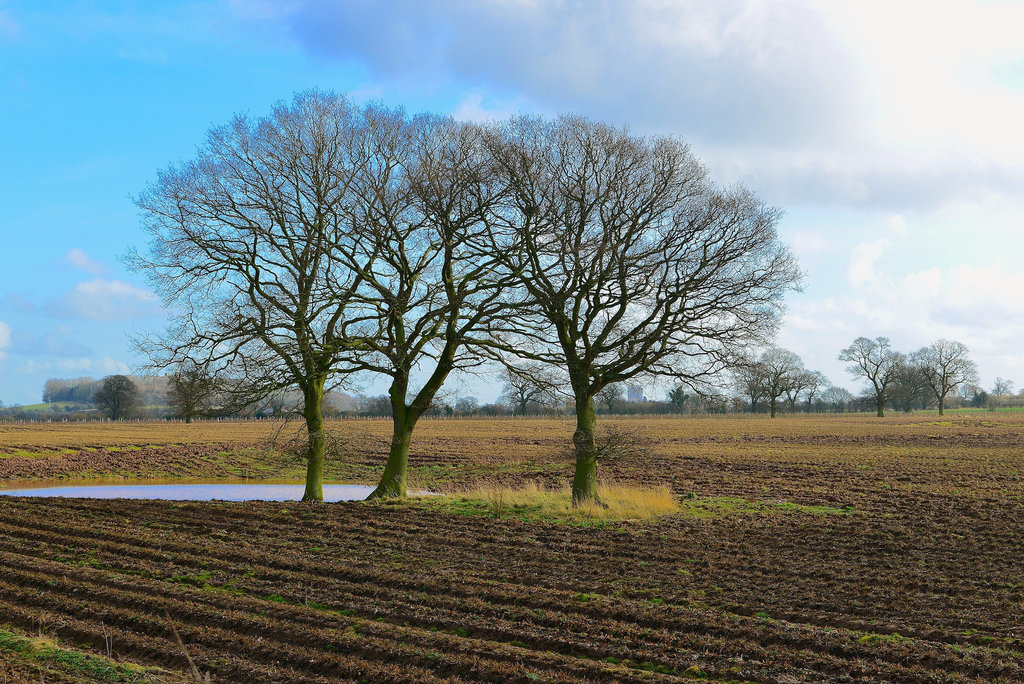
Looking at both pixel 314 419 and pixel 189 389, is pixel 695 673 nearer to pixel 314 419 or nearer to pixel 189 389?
pixel 189 389

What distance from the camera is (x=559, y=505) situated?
853 inches

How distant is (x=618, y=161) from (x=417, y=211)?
19.8ft

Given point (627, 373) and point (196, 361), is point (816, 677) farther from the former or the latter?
point (196, 361)

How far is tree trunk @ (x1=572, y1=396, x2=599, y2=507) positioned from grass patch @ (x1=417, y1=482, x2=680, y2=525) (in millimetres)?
369

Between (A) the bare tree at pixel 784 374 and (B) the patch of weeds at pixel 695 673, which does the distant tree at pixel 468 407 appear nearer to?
(A) the bare tree at pixel 784 374

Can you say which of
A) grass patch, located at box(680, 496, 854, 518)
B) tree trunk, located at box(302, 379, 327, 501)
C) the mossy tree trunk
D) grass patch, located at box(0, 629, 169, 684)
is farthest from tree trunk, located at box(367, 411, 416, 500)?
grass patch, located at box(0, 629, 169, 684)

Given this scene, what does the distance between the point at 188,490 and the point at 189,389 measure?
13.2 metres

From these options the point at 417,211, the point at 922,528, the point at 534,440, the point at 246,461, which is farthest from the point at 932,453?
the point at 246,461

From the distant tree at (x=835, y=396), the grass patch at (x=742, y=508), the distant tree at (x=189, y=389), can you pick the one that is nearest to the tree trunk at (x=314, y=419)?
the distant tree at (x=189, y=389)

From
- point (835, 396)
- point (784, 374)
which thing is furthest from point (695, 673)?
point (835, 396)

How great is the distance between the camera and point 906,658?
8.71 m

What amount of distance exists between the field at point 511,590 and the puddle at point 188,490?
6704 millimetres

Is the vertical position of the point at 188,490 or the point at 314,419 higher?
the point at 314,419

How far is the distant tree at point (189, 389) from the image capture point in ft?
67.3
